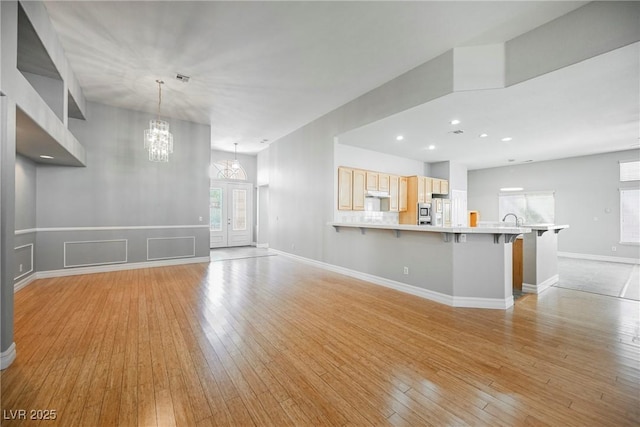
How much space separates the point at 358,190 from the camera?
6.11 meters

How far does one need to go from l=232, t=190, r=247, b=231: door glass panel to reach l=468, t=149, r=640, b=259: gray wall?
964cm

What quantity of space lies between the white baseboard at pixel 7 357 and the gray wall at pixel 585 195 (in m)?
11.6

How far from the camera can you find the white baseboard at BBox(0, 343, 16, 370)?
2070 mm

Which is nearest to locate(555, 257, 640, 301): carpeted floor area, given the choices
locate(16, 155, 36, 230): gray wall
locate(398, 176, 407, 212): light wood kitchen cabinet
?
locate(398, 176, 407, 212): light wood kitchen cabinet

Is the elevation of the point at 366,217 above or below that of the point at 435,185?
below

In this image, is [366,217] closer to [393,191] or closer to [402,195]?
[393,191]

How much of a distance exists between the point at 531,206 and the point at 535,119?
5.60m

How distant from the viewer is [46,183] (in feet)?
16.1

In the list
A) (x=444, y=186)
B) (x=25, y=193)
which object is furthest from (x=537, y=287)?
(x=25, y=193)

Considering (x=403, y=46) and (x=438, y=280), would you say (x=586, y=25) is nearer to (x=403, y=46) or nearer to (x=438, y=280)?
(x=403, y=46)

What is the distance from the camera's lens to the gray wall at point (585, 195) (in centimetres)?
716

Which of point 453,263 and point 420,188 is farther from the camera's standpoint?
point 420,188

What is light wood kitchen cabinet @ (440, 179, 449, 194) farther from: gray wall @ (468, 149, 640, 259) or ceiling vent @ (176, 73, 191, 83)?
ceiling vent @ (176, 73, 191, 83)

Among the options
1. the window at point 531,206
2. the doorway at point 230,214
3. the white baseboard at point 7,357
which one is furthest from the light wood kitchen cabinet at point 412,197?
the white baseboard at point 7,357
